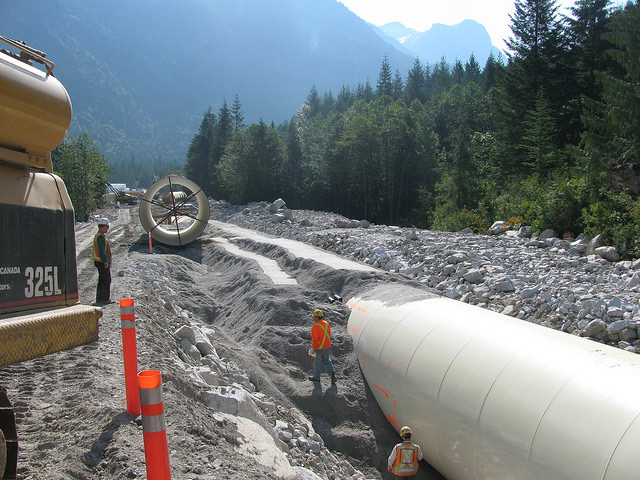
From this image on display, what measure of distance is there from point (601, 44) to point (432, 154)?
78.9 ft

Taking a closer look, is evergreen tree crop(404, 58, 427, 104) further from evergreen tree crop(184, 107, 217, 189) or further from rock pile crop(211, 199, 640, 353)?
rock pile crop(211, 199, 640, 353)

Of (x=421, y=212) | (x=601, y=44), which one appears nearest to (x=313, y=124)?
(x=421, y=212)

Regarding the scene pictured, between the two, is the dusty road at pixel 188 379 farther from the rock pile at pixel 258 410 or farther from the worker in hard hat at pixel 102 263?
the worker in hard hat at pixel 102 263

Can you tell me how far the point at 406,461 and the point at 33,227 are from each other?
507 centimetres

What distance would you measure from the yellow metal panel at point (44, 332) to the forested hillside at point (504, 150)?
14106 millimetres

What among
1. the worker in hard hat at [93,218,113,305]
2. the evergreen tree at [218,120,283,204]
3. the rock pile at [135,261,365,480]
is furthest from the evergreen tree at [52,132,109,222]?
the rock pile at [135,261,365,480]

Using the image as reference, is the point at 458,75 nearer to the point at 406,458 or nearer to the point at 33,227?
the point at 406,458

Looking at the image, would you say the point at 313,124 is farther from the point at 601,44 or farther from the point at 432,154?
the point at 601,44

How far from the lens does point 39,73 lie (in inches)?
164

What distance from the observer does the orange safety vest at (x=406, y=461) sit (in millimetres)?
6168

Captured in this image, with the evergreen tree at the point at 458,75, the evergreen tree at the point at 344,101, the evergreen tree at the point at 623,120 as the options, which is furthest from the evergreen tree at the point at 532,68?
the evergreen tree at the point at 344,101

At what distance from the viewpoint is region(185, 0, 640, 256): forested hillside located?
1930 centimetres

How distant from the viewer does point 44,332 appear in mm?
3725

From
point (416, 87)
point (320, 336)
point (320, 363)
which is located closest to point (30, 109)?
point (320, 336)
